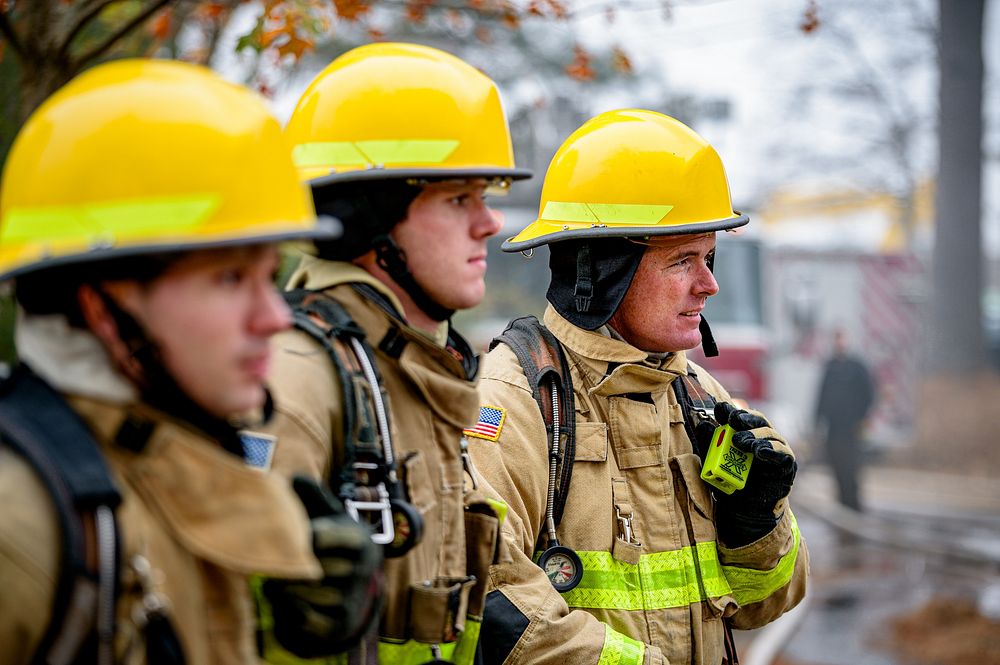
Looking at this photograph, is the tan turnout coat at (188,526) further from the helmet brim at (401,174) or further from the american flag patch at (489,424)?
the american flag patch at (489,424)

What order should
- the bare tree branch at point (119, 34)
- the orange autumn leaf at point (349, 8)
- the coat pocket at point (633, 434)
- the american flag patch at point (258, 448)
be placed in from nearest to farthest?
1. the american flag patch at point (258, 448)
2. the coat pocket at point (633, 434)
3. the bare tree branch at point (119, 34)
4. the orange autumn leaf at point (349, 8)

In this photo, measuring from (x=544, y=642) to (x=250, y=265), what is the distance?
132 centimetres

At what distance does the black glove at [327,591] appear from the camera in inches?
67.8

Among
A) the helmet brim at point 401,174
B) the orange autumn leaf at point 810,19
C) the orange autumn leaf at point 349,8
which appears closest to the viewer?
the helmet brim at point 401,174

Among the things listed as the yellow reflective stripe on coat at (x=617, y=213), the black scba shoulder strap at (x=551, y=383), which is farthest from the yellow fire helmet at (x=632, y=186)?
the black scba shoulder strap at (x=551, y=383)

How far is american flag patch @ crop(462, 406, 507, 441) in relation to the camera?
280cm

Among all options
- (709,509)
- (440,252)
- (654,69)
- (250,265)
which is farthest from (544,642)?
(654,69)

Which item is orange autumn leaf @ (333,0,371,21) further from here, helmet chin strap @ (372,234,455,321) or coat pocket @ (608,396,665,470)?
helmet chin strap @ (372,234,455,321)

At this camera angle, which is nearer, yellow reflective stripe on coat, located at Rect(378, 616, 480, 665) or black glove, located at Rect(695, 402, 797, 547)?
yellow reflective stripe on coat, located at Rect(378, 616, 480, 665)

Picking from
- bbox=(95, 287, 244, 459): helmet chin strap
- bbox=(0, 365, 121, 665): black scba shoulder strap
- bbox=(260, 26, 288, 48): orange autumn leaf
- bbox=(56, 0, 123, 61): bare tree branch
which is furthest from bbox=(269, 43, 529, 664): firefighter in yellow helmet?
bbox=(260, 26, 288, 48): orange autumn leaf

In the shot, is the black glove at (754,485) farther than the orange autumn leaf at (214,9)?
No

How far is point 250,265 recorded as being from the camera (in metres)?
1.67

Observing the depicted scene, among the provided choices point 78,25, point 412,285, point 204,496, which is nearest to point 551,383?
point 412,285

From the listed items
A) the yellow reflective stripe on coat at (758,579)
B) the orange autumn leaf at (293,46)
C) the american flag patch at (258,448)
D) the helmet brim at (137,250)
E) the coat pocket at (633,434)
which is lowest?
the yellow reflective stripe on coat at (758,579)
